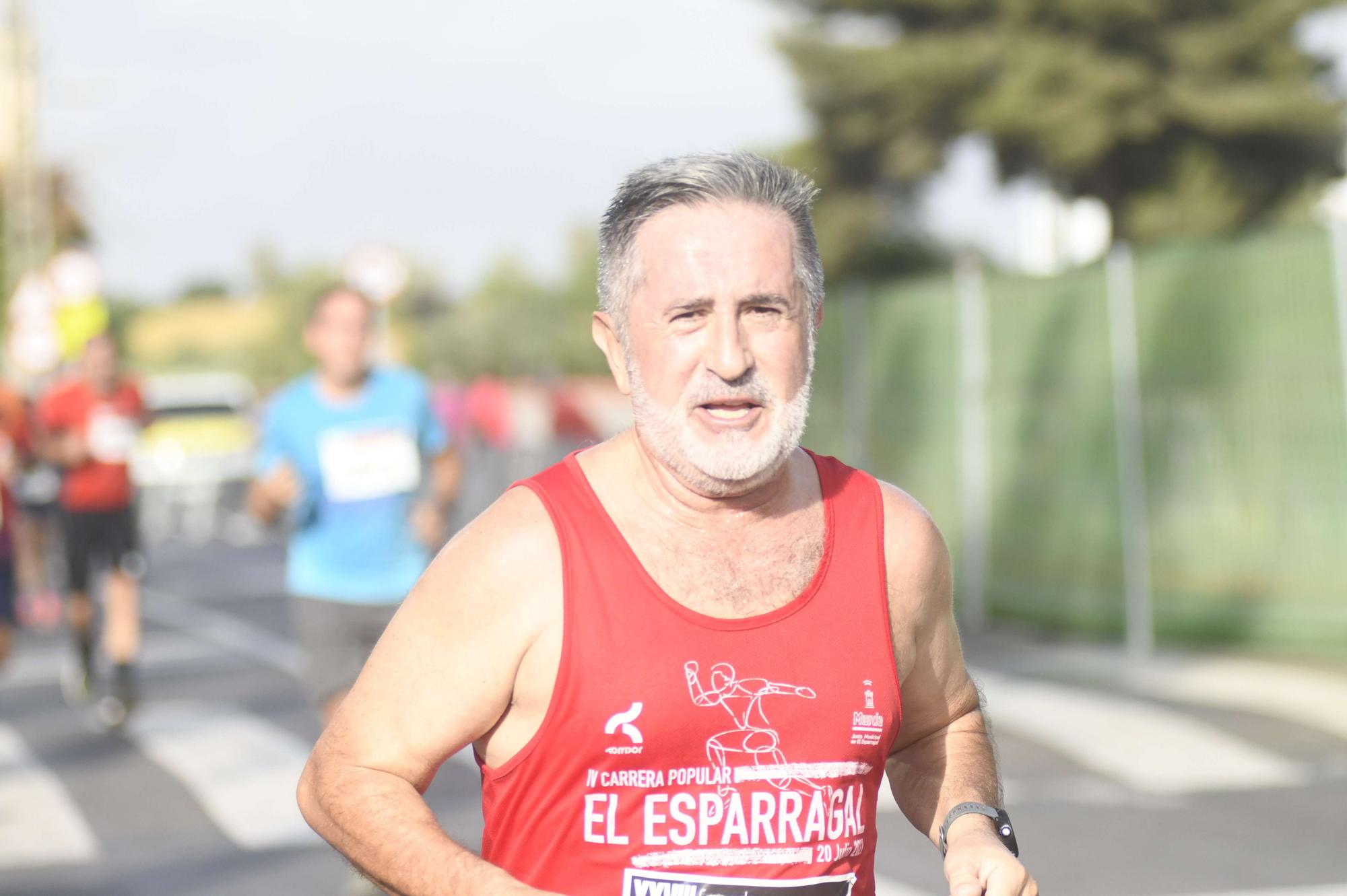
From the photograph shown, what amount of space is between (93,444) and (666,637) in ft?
32.7

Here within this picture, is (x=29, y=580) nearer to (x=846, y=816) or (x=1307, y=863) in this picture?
(x=1307, y=863)

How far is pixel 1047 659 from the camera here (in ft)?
42.4

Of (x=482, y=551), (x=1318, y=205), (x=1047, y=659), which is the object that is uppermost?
(x=1318, y=205)

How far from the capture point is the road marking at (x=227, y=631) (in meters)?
13.7

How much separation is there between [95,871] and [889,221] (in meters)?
28.6

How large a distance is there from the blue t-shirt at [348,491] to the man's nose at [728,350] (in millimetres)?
4893

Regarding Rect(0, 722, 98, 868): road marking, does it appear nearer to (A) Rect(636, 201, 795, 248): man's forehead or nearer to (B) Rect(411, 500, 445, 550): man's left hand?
(B) Rect(411, 500, 445, 550): man's left hand

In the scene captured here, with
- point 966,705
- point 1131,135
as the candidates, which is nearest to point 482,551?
point 966,705

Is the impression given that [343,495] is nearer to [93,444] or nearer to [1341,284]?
[93,444]

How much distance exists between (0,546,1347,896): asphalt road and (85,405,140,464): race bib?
1.50 metres

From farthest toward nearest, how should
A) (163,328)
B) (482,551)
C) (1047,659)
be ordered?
(163,328), (1047,659), (482,551)

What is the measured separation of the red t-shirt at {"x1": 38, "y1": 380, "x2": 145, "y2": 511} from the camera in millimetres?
11945

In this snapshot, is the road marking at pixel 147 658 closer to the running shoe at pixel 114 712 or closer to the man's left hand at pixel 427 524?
the running shoe at pixel 114 712

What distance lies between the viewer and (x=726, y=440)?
276 cm
